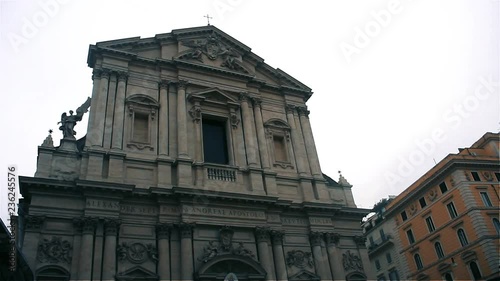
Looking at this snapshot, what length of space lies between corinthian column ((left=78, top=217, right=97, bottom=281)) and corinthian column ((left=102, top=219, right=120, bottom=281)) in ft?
1.20

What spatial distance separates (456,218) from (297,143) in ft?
54.9

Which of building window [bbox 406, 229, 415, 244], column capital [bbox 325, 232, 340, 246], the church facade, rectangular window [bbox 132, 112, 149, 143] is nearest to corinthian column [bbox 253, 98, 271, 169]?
the church facade

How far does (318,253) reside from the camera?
15.0 metres

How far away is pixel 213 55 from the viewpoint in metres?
18.5

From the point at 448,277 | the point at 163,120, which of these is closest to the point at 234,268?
the point at 163,120

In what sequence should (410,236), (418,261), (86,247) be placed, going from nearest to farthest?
(86,247) → (418,261) → (410,236)

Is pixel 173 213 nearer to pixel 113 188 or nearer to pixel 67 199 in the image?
pixel 113 188

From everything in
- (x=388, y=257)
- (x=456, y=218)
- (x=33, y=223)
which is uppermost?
(x=388, y=257)

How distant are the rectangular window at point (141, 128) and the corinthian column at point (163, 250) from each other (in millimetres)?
3529

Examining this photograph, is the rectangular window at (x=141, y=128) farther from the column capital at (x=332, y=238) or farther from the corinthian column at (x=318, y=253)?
the column capital at (x=332, y=238)

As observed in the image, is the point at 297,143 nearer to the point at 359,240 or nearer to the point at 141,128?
the point at 359,240

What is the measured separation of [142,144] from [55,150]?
282 cm

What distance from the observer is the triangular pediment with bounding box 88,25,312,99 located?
16.6 m

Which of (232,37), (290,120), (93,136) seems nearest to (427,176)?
(290,120)
